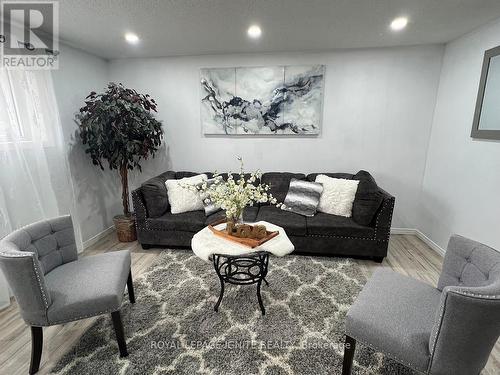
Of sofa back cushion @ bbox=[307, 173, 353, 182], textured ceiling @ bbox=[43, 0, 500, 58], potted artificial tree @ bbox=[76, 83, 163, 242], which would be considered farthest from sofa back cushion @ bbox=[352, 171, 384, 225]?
potted artificial tree @ bbox=[76, 83, 163, 242]

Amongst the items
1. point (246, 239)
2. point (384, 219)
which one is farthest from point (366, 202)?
point (246, 239)

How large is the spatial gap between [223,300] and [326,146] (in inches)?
96.3

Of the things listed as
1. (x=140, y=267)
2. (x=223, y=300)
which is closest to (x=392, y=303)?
(x=223, y=300)

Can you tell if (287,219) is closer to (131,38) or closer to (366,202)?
(366,202)

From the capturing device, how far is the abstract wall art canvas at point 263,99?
3395mm

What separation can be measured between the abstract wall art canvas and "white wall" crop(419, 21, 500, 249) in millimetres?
1464

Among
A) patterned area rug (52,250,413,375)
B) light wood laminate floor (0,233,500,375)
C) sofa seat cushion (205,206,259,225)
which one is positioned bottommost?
light wood laminate floor (0,233,500,375)

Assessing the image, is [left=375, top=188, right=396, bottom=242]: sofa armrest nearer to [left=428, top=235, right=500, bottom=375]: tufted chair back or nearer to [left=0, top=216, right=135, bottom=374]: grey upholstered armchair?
[left=428, top=235, right=500, bottom=375]: tufted chair back

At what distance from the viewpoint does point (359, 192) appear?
3035 mm

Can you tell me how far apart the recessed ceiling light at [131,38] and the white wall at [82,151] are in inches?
29.9

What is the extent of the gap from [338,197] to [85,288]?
8.69 ft

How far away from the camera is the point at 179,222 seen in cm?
307

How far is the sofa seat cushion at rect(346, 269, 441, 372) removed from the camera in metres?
1.28

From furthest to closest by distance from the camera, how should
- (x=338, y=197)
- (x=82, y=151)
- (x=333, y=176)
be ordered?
(x=333, y=176) → (x=82, y=151) → (x=338, y=197)
